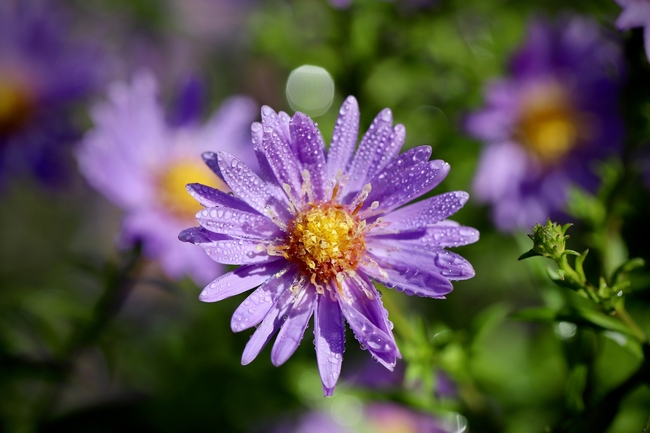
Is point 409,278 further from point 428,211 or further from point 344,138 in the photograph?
point 344,138

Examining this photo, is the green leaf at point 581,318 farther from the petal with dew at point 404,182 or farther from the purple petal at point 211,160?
the purple petal at point 211,160

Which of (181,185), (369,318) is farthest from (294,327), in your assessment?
(181,185)

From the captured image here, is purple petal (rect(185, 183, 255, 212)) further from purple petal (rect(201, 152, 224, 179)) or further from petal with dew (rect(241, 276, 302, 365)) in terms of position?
petal with dew (rect(241, 276, 302, 365))

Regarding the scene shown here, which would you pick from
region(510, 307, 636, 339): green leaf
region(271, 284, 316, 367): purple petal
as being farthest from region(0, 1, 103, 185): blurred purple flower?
region(510, 307, 636, 339): green leaf

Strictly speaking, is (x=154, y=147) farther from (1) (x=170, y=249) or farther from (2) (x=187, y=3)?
(2) (x=187, y=3)

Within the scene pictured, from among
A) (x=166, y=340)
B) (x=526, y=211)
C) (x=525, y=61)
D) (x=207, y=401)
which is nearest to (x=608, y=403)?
(x=526, y=211)
